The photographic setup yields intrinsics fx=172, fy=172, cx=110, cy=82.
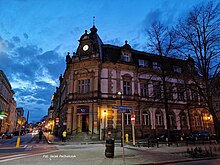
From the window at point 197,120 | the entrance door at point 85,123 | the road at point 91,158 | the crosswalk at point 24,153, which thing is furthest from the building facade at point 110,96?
the road at point 91,158

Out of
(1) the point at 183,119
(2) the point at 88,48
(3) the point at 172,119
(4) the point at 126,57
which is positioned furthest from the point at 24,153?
(1) the point at 183,119

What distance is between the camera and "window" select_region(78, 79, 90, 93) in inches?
1097

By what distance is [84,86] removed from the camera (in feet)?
92.1

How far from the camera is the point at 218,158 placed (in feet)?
37.2

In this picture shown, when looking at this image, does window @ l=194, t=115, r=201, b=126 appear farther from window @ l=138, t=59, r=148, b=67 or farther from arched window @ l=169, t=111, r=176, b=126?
window @ l=138, t=59, r=148, b=67

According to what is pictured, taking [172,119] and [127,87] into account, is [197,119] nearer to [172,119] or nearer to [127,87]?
[172,119]

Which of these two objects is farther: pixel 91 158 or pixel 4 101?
pixel 4 101

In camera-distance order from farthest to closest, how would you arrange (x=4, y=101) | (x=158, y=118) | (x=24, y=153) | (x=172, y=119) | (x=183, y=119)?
1. (x=4, y=101)
2. (x=183, y=119)
3. (x=172, y=119)
4. (x=158, y=118)
5. (x=24, y=153)

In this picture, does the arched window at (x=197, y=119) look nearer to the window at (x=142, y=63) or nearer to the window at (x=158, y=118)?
the window at (x=158, y=118)

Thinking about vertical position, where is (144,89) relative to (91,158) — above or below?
above

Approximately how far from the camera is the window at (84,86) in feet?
91.4

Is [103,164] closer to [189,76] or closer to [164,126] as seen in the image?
[189,76]

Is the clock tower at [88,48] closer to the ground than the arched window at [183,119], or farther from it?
farther from it

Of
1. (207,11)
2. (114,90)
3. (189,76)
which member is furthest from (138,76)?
(207,11)
